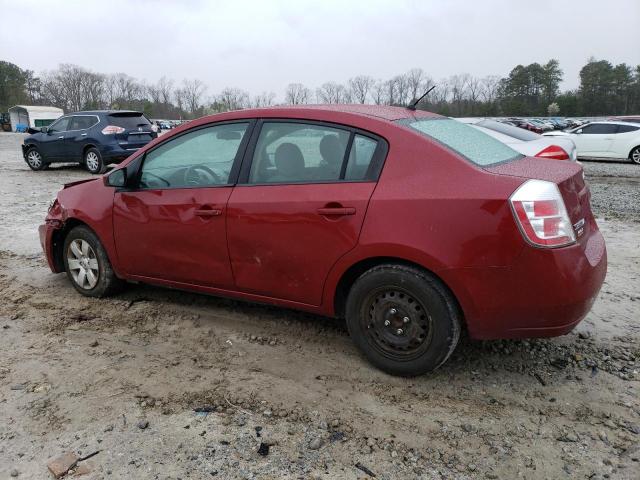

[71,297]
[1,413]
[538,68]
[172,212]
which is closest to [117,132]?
[71,297]

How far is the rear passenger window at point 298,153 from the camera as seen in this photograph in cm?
328

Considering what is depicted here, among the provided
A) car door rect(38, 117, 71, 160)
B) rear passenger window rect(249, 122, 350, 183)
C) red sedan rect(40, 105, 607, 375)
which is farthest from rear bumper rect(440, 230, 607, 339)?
car door rect(38, 117, 71, 160)

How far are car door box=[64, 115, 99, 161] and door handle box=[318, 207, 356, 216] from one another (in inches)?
484

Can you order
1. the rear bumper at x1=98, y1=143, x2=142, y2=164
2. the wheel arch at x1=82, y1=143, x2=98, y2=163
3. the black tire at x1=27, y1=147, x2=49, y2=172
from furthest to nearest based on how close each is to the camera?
1. the black tire at x1=27, y1=147, x2=49, y2=172
2. the wheel arch at x1=82, y1=143, x2=98, y2=163
3. the rear bumper at x1=98, y1=143, x2=142, y2=164

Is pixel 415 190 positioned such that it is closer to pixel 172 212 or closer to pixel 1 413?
pixel 172 212

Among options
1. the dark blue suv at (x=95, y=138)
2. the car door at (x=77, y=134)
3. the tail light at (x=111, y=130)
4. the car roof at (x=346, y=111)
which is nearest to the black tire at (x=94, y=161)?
the dark blue suv at (x=95, y=138)

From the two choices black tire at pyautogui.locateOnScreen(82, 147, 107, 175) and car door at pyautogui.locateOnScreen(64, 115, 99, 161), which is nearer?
black tire at pyautogui.locateOnScreen(82, 147, 107, 175)

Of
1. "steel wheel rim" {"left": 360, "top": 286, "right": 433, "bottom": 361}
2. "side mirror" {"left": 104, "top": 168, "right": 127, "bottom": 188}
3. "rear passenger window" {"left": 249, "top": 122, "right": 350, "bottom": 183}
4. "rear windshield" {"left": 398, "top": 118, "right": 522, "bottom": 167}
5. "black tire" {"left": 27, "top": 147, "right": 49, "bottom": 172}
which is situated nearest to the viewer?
"steel wheel rim" {"left": 360, "top": 286, "right": 433, "bottom": 361}

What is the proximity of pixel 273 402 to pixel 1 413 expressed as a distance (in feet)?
4.88

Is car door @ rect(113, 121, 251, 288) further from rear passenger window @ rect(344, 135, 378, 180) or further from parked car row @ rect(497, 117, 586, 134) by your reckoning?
parked car row @ rect(497, 117, 586, 134)

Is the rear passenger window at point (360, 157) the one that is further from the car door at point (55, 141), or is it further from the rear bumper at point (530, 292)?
the car door at point (55, 141)

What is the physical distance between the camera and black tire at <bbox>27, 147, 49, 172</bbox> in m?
14.8

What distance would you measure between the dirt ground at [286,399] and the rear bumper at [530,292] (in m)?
0.45

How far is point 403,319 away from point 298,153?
1267 mm
